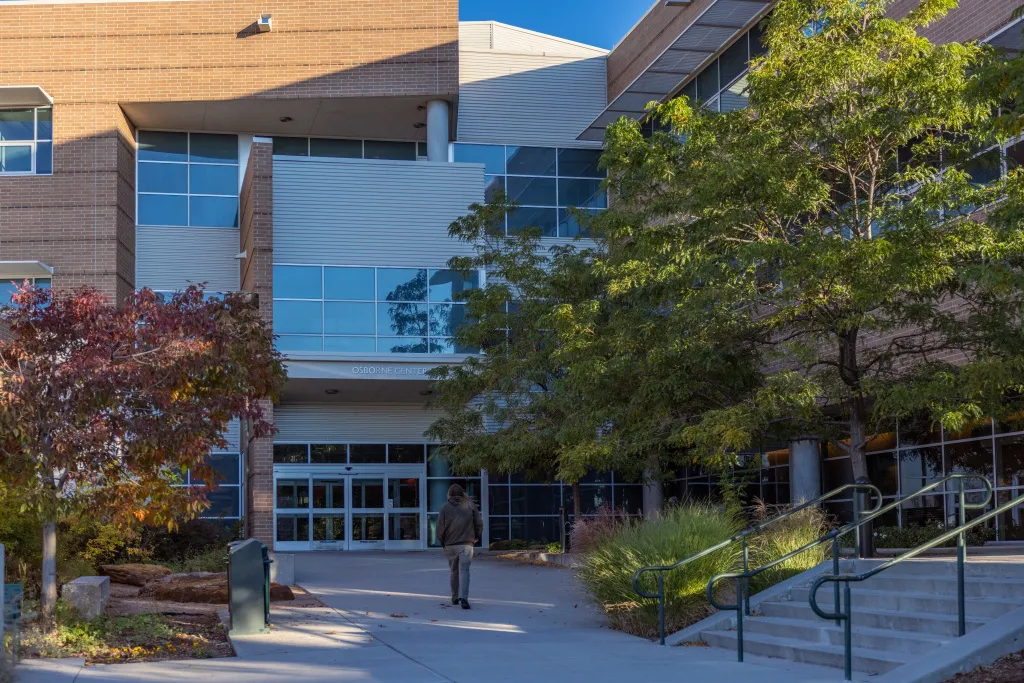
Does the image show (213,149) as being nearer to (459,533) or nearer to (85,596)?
(459,533)

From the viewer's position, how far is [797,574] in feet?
42.0

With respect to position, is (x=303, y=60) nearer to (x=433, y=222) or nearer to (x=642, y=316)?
(x=433, y=222)

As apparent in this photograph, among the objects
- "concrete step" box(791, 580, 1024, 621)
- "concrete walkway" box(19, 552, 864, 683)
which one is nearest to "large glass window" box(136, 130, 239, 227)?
"concrete walkway" box(19, 552, 864, 683)

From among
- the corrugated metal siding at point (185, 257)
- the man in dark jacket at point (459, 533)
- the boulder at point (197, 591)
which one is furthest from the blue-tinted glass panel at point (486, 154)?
the man in dark jacket at point (459, 533)

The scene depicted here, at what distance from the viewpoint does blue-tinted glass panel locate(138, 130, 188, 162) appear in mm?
36188

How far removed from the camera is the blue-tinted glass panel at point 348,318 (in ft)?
103

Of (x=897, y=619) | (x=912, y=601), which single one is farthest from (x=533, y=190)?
(x=897, y=619)

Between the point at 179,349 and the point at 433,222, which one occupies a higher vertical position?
the point at 433,222

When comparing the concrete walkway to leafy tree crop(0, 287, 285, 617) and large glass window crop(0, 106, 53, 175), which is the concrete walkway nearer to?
leafy tree crop(0, 287, 285, 617)

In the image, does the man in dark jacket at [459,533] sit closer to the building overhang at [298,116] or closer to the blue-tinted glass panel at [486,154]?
the building overhang at [298,116]

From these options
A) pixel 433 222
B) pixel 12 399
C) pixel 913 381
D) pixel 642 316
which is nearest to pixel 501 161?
pixel 433 222

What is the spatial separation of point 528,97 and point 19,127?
14846mm

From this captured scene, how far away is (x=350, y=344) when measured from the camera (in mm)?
31250

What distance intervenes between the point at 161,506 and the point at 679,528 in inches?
226
